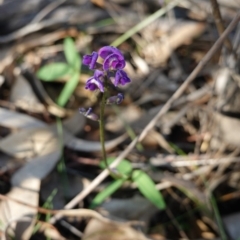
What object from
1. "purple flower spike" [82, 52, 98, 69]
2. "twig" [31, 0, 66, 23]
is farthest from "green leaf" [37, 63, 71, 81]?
"purple flower spike" [82, 52, 98, 69]

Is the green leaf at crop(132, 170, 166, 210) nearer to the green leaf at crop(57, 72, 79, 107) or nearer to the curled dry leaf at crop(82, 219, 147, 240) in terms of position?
the curled dry leaf at crop(82, 219, 147, 240)

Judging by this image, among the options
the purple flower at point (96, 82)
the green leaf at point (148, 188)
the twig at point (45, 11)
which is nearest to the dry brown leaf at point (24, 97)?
the twig at point (45, 11)

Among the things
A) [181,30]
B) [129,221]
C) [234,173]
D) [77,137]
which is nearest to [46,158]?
[77,137]

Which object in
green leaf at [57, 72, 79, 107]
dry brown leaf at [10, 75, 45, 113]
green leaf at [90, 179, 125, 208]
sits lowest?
green leaf at [90, 179, 125, 208]

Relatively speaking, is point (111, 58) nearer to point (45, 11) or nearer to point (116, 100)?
point (116, 100)

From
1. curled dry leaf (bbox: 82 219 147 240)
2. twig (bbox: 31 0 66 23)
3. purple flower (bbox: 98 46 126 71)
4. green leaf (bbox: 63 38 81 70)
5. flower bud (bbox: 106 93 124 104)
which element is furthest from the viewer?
twig (bbox: 31 0 66 23)

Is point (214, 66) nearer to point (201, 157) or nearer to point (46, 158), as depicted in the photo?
point (201, 157)

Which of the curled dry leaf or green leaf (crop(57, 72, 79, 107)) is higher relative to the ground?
green leaf (crop(57, 72, 79, 107))
